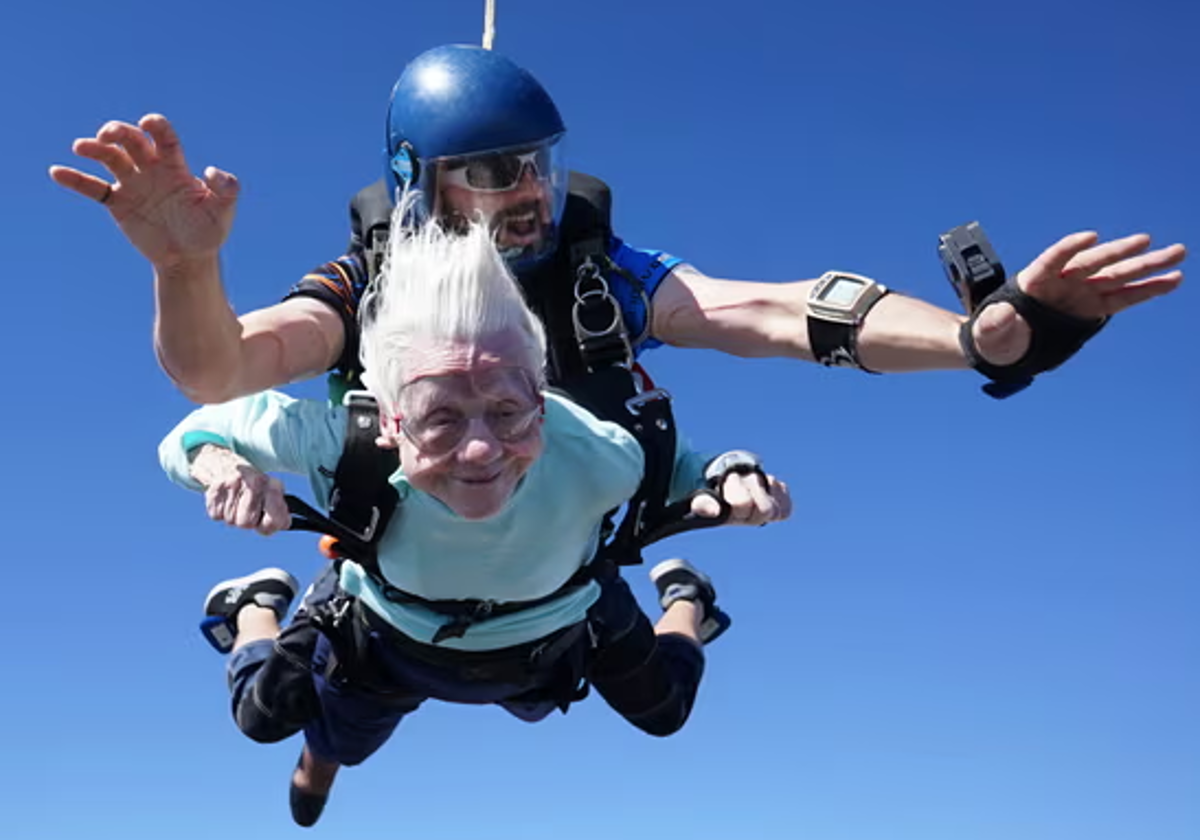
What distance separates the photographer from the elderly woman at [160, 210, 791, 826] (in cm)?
465

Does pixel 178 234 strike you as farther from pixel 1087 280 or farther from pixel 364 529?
pixel 1087 280

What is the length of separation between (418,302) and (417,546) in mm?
850

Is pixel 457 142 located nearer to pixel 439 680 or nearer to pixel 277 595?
pixel 439 680

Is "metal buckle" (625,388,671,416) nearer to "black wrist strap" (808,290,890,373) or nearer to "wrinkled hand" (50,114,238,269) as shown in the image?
"black wrist strap" (808,290,890,373)

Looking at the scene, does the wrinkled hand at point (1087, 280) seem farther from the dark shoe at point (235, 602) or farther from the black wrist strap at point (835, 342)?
the dark shoe at point (235, 602)

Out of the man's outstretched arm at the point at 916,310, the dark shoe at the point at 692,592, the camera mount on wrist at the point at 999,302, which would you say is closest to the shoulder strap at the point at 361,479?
the man's outstretched arm at the point at 916,310

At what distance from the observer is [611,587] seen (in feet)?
21.0

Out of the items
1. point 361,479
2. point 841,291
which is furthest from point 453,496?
point 841,291

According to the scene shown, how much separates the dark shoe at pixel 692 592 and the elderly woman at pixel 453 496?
31.3 inches

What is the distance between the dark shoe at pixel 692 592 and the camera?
7273mm

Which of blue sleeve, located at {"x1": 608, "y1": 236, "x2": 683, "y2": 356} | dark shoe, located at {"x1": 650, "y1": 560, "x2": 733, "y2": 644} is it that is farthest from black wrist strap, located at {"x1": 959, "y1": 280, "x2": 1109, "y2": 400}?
dark shoe, located at {"x1": 650, "y1": 560, "x2": 733, "y2": 644}

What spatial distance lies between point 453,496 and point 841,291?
154 cm

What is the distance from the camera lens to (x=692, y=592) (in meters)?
7.32

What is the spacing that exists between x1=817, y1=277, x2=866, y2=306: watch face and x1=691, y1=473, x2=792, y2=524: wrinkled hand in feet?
2.49
